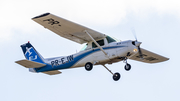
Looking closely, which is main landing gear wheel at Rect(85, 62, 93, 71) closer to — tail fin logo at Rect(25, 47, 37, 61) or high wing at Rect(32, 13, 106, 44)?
high wing at Rect(32, 13, 106, 44)

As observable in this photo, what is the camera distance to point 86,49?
71.1 feet

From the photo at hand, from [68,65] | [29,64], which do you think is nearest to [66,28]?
[68,65]

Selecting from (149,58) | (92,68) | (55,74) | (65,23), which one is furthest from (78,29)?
(149,58)

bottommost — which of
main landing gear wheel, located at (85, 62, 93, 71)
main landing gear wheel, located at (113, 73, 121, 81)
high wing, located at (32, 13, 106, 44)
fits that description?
main landing gear wheel, located at (113, 73, 121, 81)

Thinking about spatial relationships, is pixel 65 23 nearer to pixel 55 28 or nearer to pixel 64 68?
pixel 55 28

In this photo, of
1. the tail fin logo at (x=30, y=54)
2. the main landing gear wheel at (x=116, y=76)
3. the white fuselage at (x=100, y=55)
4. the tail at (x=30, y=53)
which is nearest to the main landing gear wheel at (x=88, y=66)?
the white fuselage at (x=100, y=55)

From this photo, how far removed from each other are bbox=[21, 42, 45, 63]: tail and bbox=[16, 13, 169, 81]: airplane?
1.29 meters

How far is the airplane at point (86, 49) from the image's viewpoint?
66.7 ft

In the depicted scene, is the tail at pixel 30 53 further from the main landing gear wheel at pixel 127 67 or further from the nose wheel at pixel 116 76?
the main landing gear wheel at pixel 127 67

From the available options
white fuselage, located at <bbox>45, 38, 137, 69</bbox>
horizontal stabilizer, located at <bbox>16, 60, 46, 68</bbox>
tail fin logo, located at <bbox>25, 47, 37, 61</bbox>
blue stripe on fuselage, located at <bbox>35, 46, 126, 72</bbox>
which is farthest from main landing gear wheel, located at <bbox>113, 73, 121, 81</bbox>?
tail fin logo, located at <bbox>25, 47, 37, 61</bbox>

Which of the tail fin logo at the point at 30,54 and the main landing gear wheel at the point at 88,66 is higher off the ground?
the tail fin logo at the point at 30,54

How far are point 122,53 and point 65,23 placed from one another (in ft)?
11.5

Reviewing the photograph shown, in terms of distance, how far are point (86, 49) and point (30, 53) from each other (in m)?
4.68

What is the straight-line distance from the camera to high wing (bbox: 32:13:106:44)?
767 inches
